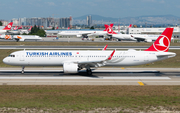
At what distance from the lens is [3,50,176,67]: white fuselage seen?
3642cm

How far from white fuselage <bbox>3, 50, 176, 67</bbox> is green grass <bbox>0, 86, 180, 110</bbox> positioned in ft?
30.1

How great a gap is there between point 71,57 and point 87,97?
47.6 ft

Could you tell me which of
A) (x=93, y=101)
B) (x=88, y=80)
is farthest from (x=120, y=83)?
(x=93, y=101)

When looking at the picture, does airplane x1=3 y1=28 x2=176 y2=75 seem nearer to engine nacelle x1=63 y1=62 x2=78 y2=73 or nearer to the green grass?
engine nacelle x1=63 y1=62 x2=78 y2=73

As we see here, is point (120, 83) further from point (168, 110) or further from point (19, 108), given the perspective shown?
point (19, 108)

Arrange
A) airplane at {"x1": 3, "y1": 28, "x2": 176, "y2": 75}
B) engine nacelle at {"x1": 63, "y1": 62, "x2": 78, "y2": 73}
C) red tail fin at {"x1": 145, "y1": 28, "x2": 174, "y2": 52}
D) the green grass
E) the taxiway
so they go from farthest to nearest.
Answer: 1. red tail fin at {"x1": 145, "y1": 28, "x2": 174, "y2": 52}
2. airplane at {"x1": 3, "y1": 28, "x2": 176, "y2": 75}
3. engine nacelle at {"x1": 63, "y1": 62, "x2": 78, "y2": 73}
4. the taxiway
5. the green grass

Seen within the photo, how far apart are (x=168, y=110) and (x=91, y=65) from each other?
1804 centimetres

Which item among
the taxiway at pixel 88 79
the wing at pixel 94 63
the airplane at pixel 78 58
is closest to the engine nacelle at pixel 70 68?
the airplane at pixel 78 58

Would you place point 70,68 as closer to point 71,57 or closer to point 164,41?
point 71,57

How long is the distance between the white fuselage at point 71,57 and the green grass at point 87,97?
9169 mm

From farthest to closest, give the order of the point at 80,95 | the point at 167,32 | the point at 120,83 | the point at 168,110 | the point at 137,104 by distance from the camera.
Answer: the point at 167,32 → the point at 120,83 → the point at 80,95 → the point at 137,104 → the point at 168,110

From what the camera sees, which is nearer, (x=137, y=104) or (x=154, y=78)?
(x=137, y=104)

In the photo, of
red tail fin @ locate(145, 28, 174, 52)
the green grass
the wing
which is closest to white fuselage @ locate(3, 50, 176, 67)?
the wing

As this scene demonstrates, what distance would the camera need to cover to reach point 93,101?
21.6 m
